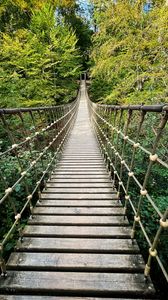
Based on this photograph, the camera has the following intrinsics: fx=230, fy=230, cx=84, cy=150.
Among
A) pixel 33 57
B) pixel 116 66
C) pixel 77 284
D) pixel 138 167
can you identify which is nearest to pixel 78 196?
pixel 77 284

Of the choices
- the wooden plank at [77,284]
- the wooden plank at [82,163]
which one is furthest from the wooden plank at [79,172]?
the wooden plank at [77,284]

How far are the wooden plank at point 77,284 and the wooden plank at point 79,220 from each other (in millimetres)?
581

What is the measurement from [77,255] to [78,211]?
631 mm

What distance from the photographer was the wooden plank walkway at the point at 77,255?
4.48 ft

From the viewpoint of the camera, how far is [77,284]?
140 centimetres

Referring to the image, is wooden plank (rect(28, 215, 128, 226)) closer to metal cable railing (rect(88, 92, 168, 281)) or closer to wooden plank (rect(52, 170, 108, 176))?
metal cable railing (rect(88, 92, 168, 281))

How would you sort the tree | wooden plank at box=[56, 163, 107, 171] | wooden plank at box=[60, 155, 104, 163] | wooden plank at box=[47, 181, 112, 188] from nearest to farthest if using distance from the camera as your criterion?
wooden plank at box=[47, 181, 112, 188] → wooden plank at box=[56, 163, 107, 171] → wooden plank at box=[60, 155, 104, 163] → the tree

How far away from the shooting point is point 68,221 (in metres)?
2.08

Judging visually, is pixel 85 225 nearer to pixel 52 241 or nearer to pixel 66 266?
pixel 52 241

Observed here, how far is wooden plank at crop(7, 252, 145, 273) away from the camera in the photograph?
152 cm

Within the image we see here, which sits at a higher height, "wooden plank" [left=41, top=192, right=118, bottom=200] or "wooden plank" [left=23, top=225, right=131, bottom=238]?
"wooden plank" [left=23, top=225, right=131, bottom=238]

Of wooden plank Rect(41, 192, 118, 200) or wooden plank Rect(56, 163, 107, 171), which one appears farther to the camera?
wooden plank Rect(56, 163, 107, 171)

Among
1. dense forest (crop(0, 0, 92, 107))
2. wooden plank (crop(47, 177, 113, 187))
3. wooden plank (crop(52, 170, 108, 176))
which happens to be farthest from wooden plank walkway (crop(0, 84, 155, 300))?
dense forest (crop(0, 0, 92, 107))

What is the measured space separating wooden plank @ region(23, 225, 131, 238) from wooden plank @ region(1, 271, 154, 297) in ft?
1.33
